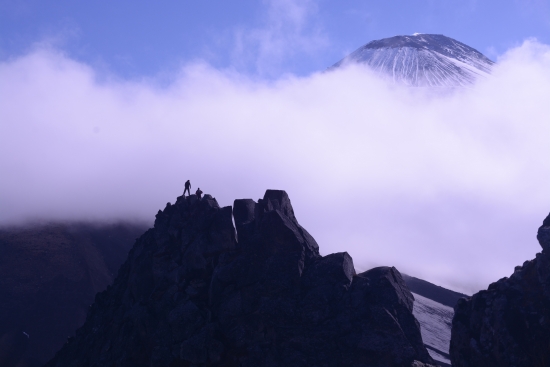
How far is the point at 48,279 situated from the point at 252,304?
192 feet

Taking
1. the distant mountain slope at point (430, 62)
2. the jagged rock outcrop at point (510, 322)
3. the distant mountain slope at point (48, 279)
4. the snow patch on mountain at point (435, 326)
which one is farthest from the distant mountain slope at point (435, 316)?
the distant mountain slope at point (430, 62)

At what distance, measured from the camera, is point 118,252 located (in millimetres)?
96562

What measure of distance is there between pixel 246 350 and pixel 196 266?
8319mm

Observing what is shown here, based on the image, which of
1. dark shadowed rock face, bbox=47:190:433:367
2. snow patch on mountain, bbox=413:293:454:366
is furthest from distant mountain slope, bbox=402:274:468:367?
dark shadowed rock face, bbox=47:190:433:367

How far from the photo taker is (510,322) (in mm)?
28031

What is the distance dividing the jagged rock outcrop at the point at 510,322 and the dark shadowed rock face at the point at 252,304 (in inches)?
142

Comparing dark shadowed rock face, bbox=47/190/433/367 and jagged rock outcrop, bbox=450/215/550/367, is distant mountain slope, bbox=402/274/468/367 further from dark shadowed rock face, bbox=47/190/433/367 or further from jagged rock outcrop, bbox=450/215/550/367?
jagged rock outcrop, bbox=450/215/550/367

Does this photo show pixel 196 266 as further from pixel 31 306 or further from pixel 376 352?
pixel 31 306

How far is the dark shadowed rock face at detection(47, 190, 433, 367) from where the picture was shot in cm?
3312

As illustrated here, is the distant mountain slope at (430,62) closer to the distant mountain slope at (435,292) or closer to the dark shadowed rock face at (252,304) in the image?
the distant mountain slope at (435,292)

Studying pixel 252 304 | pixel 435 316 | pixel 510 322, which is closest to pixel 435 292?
pixel 435 316

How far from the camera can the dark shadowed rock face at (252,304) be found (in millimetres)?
33125

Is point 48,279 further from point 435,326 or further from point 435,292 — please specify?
point 435,292

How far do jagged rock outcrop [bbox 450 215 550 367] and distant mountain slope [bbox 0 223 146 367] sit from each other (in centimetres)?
5746
